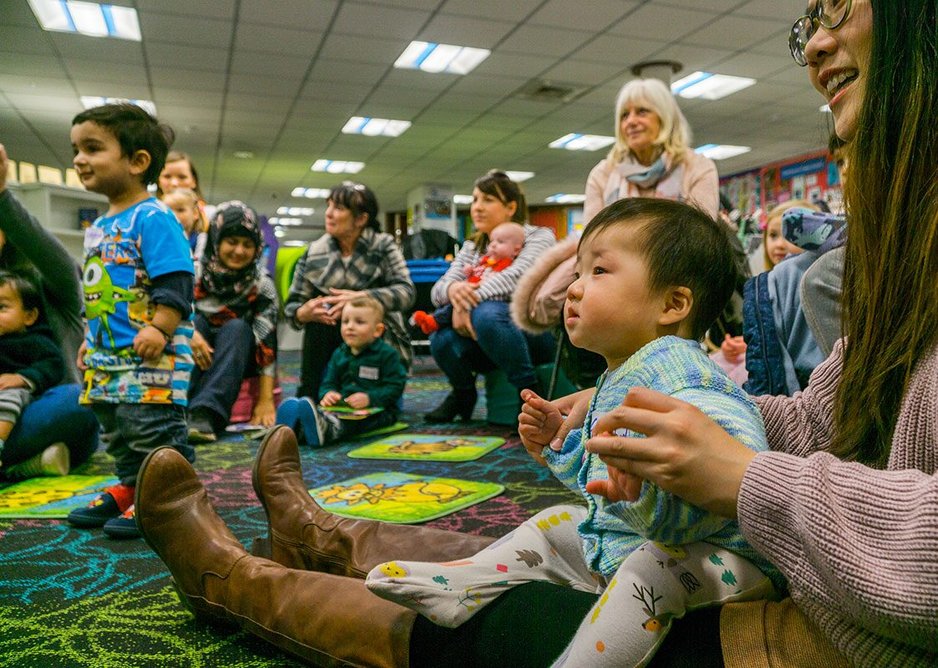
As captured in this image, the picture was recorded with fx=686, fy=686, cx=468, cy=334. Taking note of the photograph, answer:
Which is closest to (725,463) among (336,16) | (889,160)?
(889,160)

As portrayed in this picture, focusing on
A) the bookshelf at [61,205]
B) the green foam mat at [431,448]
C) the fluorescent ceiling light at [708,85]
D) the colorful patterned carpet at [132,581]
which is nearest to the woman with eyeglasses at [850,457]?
the colorful patterned carpet at [132,581]

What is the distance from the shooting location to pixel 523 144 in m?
9.41

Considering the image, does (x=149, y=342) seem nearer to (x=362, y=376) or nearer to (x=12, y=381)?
(x=12, y=381)

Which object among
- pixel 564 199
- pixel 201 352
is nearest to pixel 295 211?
pixel 564 199

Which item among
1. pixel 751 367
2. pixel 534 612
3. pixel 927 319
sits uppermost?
pixel 927 319

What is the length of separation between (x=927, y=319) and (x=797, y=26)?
0.41m

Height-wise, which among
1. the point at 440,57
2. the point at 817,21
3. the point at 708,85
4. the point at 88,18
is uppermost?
the point at 88,18

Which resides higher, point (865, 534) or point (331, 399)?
point (865, 534)

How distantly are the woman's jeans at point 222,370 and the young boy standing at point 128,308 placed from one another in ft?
3.91

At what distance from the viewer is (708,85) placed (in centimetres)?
697

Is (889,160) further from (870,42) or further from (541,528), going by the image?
(541,528)

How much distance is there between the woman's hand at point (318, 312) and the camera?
3277mm

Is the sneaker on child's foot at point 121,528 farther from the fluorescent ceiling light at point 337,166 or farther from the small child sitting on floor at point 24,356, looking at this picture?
the fluorescent ceiling light at point 337,166

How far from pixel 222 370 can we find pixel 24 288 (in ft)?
3.17
